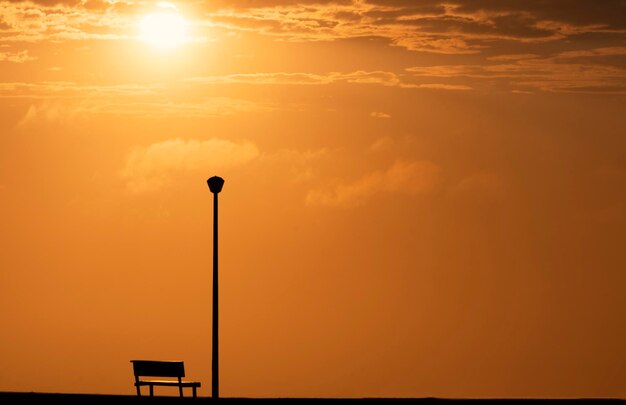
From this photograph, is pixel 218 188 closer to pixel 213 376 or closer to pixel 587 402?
pixel 213 376

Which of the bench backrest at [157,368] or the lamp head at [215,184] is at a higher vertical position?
the lamp head at [215,184]

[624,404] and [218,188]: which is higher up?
[218,188]

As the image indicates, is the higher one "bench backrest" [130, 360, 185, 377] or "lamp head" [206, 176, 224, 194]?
"lamp head" [206, 176, 224, 194]

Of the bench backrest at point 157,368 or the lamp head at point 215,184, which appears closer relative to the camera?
the bench backrest at point 157,368

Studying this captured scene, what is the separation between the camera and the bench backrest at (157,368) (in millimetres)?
32312

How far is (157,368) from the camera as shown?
1283 inches

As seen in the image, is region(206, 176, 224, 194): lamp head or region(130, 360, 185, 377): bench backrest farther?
region(206, 176, 224, 194): lamp head

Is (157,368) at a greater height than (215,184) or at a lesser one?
lesser

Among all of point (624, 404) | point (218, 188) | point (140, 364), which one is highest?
point (218, 188)

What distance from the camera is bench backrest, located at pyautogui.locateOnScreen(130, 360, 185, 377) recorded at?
3231 cm

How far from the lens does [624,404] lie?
31.4 metres

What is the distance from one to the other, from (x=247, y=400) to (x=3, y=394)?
5231mm

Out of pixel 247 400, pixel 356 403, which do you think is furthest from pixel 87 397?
pixel 356 403

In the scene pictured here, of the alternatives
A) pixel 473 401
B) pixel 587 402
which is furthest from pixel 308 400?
pixel 587 402
